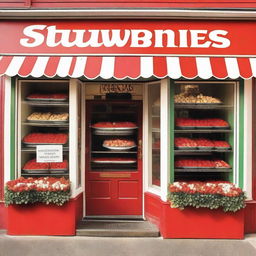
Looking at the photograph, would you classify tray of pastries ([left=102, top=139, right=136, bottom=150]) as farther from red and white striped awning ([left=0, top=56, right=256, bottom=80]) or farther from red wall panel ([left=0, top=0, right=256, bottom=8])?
red wall panel ([left=0, top=0, right=256, bottom=8])

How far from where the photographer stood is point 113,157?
734 cm

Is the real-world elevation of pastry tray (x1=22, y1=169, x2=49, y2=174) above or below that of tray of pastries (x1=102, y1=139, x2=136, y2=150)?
below

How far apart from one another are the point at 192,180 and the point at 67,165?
2.58 metres

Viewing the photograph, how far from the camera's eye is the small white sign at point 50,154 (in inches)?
260

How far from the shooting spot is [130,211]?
23.6 feet

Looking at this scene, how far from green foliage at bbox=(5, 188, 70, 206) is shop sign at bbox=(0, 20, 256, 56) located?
2718mm

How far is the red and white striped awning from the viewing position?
600 cm

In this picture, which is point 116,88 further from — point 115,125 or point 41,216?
point 41,216

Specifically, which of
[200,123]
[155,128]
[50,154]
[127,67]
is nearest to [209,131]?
[200,123]

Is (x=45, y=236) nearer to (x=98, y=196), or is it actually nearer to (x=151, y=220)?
(x=98, y=196)

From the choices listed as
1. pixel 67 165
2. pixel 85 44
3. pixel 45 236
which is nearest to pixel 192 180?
pixel 67 165

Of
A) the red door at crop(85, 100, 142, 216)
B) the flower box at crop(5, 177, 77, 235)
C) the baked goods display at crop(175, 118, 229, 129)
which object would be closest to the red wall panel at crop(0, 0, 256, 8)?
the red door at crop(85, 100, 142, 216)

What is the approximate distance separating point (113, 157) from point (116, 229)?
1.66 m

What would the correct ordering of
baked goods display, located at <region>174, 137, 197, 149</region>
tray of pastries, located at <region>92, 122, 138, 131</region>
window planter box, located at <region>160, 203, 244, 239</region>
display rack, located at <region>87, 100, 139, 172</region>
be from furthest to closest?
1. display rack, located at <region>87, 100, 139, 172</region>
2. tray of pastries, located at <region>92, 122, 138, 131</region>
3. baked goods display, located at <region>174, 137, 197, 149</region>
4. window planter box, located at <region>160, 203, 244, 239</region>
